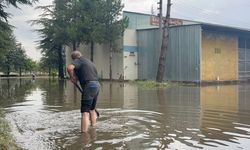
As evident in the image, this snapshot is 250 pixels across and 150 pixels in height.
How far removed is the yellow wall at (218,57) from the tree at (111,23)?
311 inches

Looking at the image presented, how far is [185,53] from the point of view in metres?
35.0

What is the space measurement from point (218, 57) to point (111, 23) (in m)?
10.5

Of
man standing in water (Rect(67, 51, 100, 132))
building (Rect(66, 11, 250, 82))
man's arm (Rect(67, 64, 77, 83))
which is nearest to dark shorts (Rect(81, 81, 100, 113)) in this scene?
man standing in water (Rect(67, 51, 100, 132))

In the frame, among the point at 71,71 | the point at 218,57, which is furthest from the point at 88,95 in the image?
the point at 218,57

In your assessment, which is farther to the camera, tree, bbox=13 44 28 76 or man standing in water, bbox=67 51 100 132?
tree, bbox=13 44 28 76

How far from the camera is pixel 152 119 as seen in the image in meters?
11.2

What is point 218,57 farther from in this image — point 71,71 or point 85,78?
point 71,71

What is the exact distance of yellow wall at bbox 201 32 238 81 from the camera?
36.1m

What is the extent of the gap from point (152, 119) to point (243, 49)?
3257cm

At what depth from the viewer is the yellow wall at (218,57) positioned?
3606 cm

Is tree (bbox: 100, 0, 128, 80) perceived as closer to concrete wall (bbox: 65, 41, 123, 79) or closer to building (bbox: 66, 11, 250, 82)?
concrete wall (bbox: 65, 41, 123, 79)

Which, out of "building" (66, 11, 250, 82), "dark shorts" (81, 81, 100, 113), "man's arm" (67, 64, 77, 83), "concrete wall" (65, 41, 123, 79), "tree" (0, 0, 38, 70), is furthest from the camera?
"concrete wall" (65, 41, 123, 79)

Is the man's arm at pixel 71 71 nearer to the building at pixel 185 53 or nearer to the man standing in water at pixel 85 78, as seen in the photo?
the man standing in water at pixel 85 78

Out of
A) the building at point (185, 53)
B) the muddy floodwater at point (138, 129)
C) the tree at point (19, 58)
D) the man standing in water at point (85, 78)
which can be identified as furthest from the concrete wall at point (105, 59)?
the man standing in water at point (85, 78)
